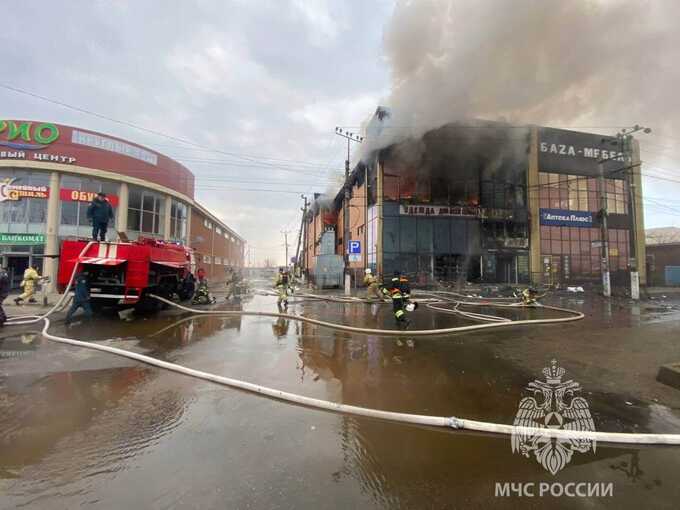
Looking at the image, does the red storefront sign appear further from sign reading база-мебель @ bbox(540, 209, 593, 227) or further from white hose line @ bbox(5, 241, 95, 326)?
sign reading база-мебель @ bbox(540, 209, 593, 227)

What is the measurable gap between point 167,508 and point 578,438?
9.83 ft

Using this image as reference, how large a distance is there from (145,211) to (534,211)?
28.1 meters

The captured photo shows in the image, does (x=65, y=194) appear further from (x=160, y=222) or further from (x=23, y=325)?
(x=23, y=325)

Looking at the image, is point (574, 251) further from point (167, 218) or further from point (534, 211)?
point (167, 218)

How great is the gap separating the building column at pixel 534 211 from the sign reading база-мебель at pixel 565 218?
0.64 meters

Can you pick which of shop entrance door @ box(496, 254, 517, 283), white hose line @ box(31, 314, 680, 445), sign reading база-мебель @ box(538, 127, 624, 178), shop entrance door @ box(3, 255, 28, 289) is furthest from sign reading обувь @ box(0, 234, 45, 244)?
sign reading база-мебель @ box(538, 127, 624, 178)

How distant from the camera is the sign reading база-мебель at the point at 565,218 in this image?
2289 cm

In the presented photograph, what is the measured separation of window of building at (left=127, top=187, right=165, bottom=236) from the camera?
20.9 m

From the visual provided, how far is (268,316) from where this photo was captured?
8812mm

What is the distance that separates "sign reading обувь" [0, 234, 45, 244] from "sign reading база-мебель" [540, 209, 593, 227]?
32.9 meters

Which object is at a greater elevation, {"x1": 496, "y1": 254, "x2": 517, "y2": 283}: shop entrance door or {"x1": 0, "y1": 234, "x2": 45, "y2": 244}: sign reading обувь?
{"x1": 0, "y1": 234, "x2": 45, "y2": 244}: sign reading обувь

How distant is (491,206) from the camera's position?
21.9m

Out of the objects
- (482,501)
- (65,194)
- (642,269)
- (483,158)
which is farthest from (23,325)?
(642,269)

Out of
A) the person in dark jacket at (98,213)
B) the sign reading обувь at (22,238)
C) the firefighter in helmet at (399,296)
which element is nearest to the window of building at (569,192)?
the firefighter in helmet at (399,296)
